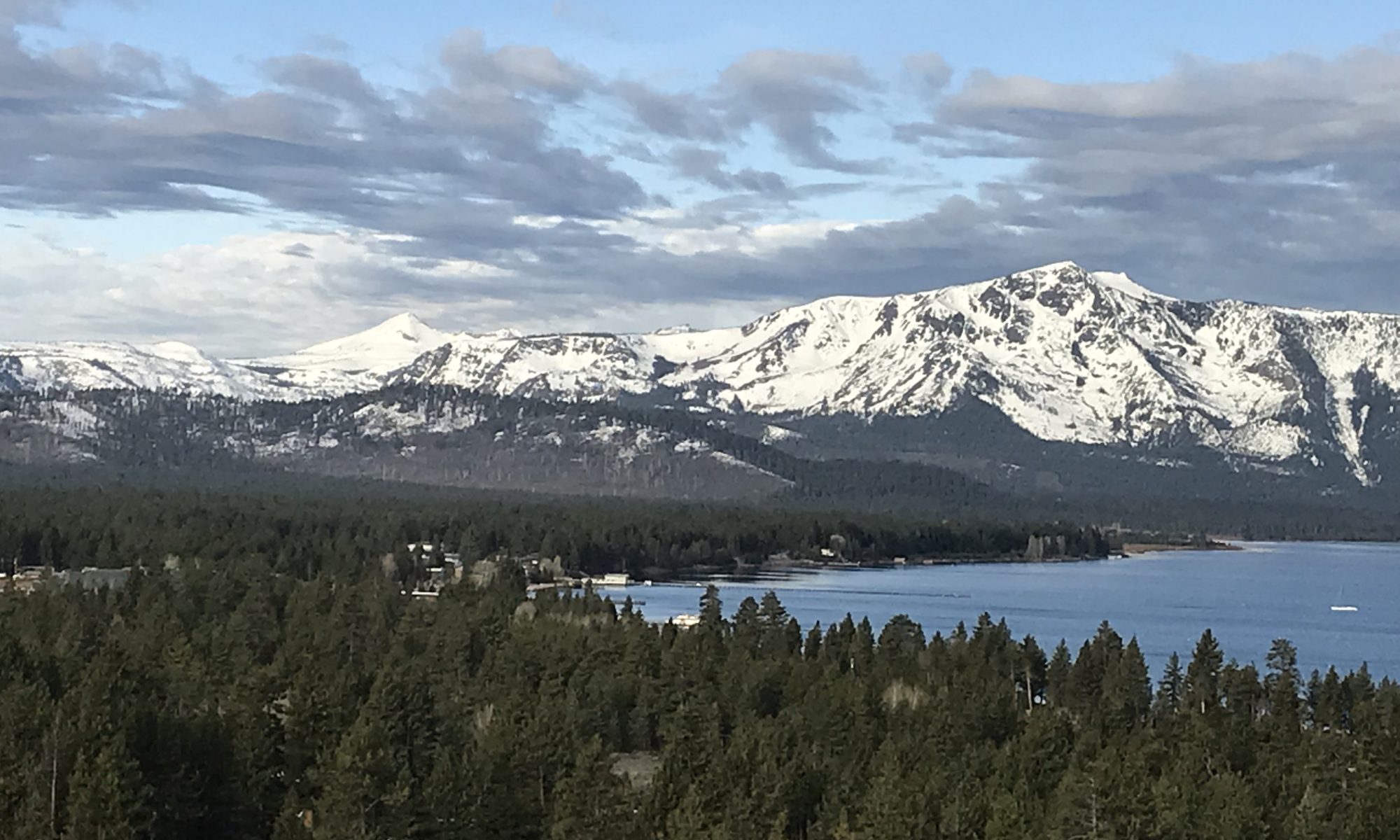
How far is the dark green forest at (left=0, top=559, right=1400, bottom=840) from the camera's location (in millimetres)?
56812

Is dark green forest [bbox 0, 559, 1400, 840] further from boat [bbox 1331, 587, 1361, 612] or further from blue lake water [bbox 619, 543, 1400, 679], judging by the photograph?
boat [bbox 1331, 587, 1361, 612]

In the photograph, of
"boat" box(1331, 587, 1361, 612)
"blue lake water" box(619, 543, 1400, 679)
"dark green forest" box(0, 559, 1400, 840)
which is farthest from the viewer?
"boat" box(1331, 587, 1361, 612)

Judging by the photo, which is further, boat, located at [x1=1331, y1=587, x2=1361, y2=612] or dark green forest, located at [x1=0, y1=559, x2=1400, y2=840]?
boat, located at [x1=1331, y1=587, x2=1361, y2=612]


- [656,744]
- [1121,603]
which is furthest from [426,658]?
[1121,603]

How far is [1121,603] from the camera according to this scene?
177500mm

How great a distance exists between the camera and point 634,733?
85562 millimetres

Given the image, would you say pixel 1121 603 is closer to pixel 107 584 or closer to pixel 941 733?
pixel 107 584

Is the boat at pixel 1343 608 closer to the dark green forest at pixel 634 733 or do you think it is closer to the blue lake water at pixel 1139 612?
the blue lake water at pixel 1139 612

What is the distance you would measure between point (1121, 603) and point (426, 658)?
9964cm

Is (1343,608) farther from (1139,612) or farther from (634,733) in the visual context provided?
(634,733)

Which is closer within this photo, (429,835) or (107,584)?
(429,835)

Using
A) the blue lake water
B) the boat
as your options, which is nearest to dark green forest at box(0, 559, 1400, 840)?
the blue lake water

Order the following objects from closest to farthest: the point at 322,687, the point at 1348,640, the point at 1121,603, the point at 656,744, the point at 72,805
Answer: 1. the point at 72,805
2. the point at 322,687
3. the point at 656,744
4. the point at 1348,640
5. the point at 1121,603

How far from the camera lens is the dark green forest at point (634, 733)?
2237 inches
